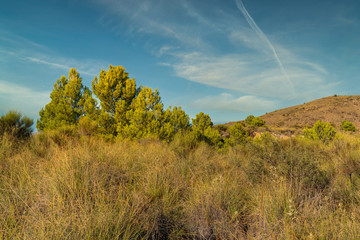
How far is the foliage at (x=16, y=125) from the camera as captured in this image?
8.26 metres

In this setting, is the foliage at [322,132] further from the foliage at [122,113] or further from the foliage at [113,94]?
the foliage at [113,94]

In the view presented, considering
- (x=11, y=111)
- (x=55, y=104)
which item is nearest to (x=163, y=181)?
(x=11, y=111)

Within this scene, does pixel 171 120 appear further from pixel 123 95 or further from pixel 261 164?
pixel 261 164

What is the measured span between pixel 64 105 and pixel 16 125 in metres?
9.35

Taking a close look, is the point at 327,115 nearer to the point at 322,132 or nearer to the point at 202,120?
the point at 322,132

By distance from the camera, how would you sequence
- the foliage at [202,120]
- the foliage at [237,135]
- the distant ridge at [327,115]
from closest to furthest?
the foliage at [237,135] → the foliage at [202,120] → the distant ridge at [327,115]

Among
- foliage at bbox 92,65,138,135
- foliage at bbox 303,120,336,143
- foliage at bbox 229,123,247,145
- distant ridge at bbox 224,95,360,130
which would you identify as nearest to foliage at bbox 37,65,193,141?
foliage at bbox 92,65,138,135

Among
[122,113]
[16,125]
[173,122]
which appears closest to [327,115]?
[173,122]

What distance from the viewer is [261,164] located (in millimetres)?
4723

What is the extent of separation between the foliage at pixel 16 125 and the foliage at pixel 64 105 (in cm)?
748

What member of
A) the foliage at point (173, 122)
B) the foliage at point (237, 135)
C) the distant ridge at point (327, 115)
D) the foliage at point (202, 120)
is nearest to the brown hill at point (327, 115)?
the distant ridge at point (327, 115)

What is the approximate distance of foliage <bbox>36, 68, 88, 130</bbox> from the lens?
1714cm

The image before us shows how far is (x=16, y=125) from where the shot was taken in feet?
28.7

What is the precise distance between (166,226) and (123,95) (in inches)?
487
